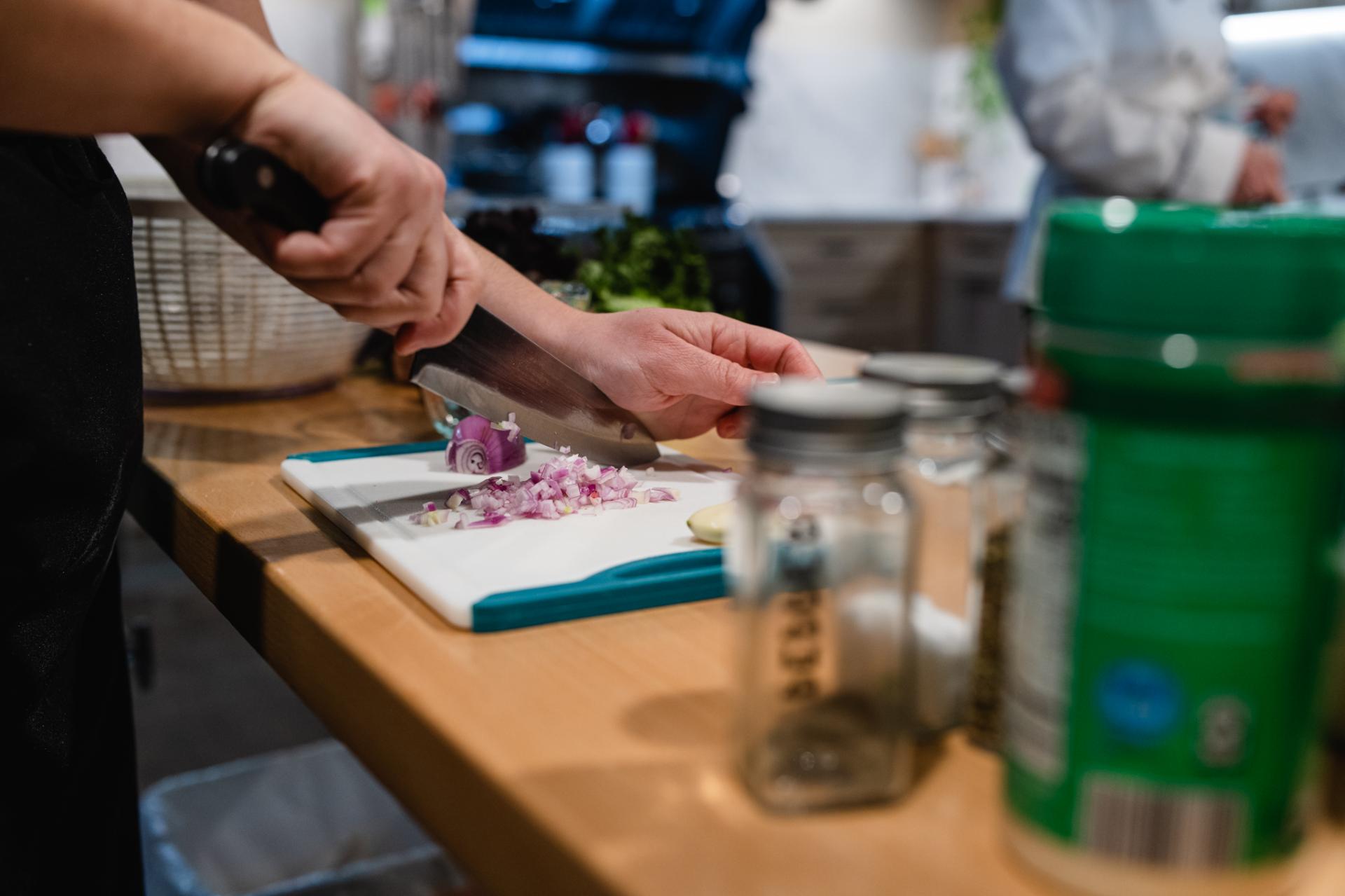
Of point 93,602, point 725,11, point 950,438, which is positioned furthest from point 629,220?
point 725,11

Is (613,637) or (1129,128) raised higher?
(1129,128)

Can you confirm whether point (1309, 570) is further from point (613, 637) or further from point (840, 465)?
point (613, 637)

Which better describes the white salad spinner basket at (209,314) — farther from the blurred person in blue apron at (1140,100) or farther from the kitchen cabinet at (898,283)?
the kitchen cabinet at (898,283)

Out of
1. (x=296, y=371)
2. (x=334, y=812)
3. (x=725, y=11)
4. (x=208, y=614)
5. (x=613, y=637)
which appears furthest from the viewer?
(x=725, y=11)

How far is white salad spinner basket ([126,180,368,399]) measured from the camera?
3.76 feet

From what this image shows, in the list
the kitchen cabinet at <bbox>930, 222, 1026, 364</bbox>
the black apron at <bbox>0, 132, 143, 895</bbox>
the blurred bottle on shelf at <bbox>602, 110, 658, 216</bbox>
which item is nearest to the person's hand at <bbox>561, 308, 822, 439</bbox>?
the black apron at <bbox>0, 132, 143, 895</bbox>

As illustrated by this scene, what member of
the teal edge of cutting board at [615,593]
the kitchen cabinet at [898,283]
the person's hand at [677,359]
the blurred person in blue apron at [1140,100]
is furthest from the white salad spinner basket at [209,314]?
the kitchen cabinet at [898,283]

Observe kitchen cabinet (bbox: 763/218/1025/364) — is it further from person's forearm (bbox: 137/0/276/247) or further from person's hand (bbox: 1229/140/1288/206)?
person's forearm (bbox: 137/0/276/247)

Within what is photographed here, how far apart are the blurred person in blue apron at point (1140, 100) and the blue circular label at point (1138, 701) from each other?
188 centimetres

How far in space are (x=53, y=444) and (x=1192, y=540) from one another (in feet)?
2.20

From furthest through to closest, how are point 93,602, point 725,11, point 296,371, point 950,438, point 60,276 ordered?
1. point 725,11
2. point 296,371
3. point 93,602
4. point 60,276
5. point 950,438

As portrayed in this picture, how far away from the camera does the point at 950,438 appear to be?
46cm

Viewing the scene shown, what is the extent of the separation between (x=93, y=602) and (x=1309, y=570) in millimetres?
878

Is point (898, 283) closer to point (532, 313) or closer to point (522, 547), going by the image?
point (532, 313)
